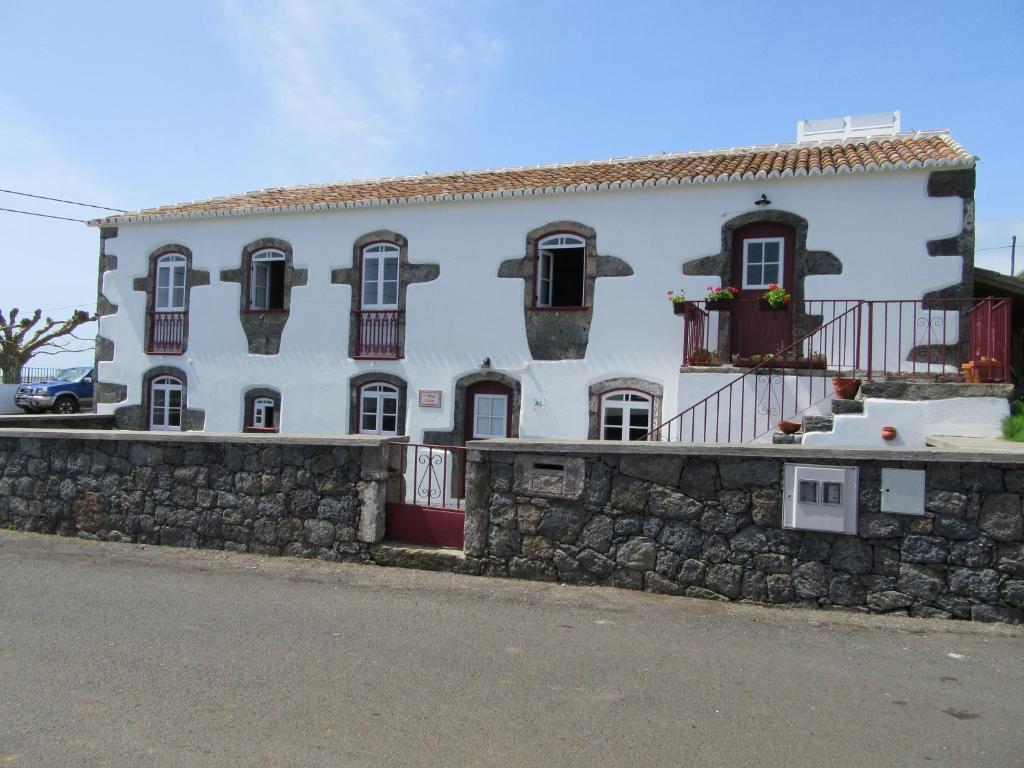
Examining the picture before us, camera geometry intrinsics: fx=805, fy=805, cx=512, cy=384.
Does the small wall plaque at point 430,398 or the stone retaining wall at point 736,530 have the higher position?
the small wall plaque at point 430,398

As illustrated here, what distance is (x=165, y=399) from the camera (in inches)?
600

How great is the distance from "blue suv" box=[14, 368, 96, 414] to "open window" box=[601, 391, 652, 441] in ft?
56.4

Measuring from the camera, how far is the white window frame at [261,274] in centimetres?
1445

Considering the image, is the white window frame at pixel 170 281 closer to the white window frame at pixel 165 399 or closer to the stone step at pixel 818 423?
the white window frame at pixel 165 399

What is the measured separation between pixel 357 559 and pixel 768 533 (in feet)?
11.9

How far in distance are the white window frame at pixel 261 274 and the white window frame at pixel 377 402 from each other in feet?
8.98

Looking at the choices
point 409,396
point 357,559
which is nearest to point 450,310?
point 409,396

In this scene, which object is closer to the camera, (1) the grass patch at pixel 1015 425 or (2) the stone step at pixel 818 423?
(1) the grass patch at pixel 1015 425

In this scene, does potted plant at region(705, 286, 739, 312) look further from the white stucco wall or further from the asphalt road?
the asphalt road

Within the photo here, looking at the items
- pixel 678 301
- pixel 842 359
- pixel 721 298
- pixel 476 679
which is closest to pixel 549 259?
pixel 678 301

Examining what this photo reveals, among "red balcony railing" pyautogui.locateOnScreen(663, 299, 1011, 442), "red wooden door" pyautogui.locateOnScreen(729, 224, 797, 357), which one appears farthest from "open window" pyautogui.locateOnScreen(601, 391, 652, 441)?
"red wooden door" pyautogui.locateOnScreen(729, 224, 797, 357)

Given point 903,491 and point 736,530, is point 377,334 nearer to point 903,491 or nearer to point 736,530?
point 736,530

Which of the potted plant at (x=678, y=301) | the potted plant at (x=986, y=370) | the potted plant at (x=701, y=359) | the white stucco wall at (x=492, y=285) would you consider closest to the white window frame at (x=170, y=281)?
the white stucco wall at (x=492, y=285)

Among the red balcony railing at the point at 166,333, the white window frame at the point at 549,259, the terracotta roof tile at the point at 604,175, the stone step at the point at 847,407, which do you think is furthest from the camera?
the red balcony railing at the point at 166,333
